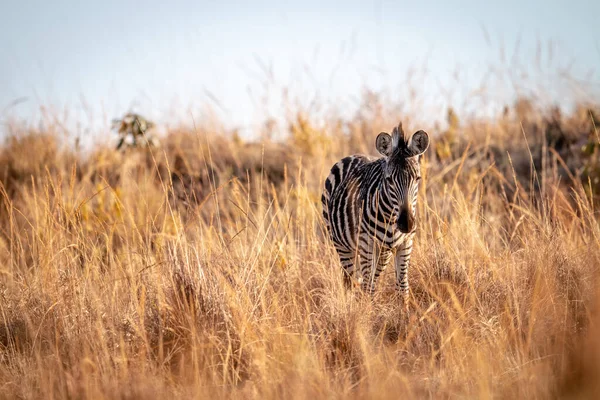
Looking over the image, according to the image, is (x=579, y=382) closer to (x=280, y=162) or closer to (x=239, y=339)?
(x=239, y=339)

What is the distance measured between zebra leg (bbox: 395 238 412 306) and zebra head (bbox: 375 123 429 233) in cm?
23

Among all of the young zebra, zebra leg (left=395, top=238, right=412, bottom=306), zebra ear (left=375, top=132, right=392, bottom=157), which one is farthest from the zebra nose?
zebra ear (left=375, top=132, right=392, bottom=157)

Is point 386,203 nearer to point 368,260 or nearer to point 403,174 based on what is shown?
point 403,174

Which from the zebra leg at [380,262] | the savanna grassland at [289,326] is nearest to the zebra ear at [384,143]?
the zebra leg at [380,262]

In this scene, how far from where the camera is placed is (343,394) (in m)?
2.74

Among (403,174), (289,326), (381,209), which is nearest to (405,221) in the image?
(403,174)

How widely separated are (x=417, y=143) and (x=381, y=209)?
21.4 inches

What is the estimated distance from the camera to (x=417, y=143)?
12.9 ft

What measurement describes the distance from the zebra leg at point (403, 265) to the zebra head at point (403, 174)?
230 mm

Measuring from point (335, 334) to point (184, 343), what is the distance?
0.92 metres

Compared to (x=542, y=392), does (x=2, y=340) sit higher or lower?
higher

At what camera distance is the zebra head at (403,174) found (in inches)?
144

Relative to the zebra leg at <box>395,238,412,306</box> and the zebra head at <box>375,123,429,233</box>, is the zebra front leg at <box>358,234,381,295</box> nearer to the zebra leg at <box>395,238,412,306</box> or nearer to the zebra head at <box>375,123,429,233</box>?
the zebra leg at <box>395,238,412,306</box>

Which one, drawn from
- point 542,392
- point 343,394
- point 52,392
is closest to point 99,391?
point 52,392
